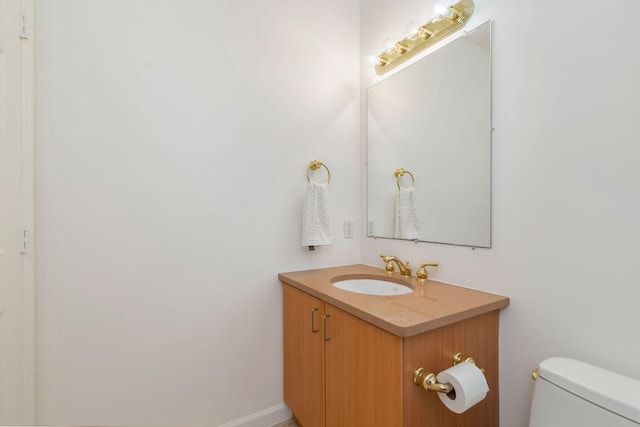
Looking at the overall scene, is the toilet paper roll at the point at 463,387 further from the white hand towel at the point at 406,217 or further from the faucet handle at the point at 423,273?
the white hand towel at the point at 406,217

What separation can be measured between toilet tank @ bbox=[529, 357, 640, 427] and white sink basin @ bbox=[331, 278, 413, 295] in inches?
26.7

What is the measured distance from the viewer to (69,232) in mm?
1122

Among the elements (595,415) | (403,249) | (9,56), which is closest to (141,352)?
(9,56)

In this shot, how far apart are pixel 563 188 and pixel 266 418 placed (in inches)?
67.4

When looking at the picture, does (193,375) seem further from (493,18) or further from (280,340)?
(493,18)

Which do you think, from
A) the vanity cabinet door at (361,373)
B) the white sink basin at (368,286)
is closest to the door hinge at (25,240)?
the vanity cabinet door at (361,373)

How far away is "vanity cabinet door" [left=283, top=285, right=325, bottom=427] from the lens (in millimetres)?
1241

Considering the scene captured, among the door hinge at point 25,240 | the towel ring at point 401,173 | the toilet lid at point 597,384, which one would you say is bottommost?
the toilet lid at point 597,384

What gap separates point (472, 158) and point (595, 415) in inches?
36.0

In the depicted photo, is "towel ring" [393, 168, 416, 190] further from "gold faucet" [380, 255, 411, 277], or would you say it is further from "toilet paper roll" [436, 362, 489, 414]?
"toilet paper roll" [436, 362, 489, 414]

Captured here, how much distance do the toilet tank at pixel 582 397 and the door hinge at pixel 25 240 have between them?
1.77 metres

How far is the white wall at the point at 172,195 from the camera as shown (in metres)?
1.12

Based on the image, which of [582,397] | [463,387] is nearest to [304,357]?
[463,387]

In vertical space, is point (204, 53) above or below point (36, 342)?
above
